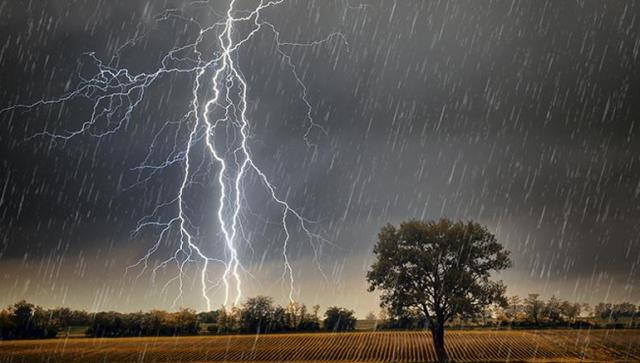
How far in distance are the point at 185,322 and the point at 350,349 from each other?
26.5 m

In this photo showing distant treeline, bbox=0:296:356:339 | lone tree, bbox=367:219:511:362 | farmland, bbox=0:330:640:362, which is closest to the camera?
lone tree, bbox=367:219:511:362

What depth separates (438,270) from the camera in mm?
28172

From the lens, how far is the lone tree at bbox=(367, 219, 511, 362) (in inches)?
1089

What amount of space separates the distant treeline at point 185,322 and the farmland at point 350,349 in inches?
267

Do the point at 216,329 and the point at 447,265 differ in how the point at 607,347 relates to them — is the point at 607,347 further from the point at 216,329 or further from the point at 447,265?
the point at 216,329

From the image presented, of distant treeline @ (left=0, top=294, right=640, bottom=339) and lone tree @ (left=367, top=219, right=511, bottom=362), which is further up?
lone tree @ (left=367, top=219, right=511, bottom=362)

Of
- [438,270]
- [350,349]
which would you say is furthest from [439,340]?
[350,349]

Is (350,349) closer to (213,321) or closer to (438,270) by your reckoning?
(438,270)

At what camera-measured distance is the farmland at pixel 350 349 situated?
34.6 meters

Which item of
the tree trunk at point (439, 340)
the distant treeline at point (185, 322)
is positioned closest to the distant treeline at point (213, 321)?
the distant treeline at point (185, 322)

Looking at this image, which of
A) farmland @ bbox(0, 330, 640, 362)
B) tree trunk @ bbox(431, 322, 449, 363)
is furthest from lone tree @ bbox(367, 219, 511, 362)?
farmland @ bbox(0, 330, 640, 362)

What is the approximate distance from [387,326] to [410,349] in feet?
73.9

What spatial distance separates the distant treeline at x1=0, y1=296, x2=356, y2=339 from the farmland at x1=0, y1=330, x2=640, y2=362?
6.79 meters

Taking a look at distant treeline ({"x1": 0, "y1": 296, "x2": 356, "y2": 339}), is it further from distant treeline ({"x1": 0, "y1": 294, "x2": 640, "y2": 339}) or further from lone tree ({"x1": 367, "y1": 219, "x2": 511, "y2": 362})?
lone tree ({"x1": 367, "y1": 219, "x2": 511, "y2": 362})
